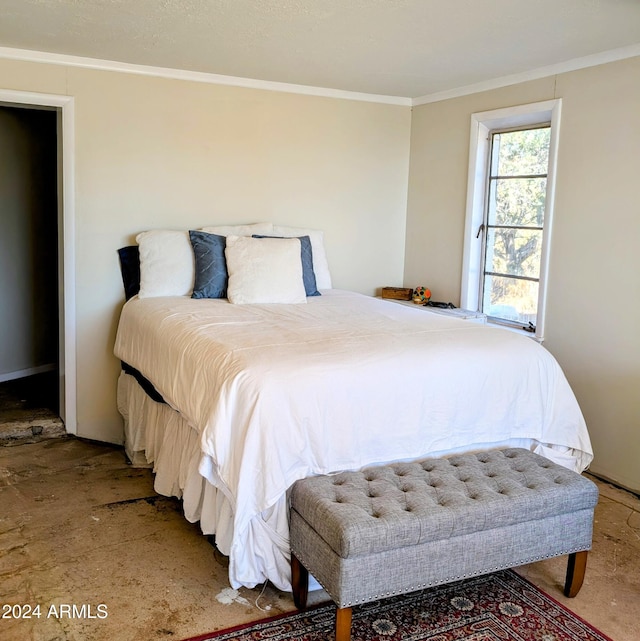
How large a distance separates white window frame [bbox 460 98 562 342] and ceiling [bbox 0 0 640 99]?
9.0 inches

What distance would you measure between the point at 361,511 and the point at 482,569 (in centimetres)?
50

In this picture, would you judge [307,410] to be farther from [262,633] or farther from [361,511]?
[262,633]

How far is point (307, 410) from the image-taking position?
227 cm

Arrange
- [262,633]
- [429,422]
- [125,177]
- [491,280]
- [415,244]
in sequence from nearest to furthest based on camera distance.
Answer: [262,633] < [429,422] < [125,177] < [491,280] < [415,244]

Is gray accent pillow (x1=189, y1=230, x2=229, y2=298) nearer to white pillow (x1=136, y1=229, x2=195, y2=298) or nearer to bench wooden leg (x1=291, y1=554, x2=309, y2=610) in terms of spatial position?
white pillow (x1=136, y1=229, x2=195, y2=298)

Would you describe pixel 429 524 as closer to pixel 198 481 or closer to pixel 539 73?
pixel 198 481

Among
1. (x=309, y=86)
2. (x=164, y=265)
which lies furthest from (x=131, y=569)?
(x=309, y=86)

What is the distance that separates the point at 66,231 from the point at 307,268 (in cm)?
141

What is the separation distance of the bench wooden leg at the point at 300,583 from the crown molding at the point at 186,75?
288 cm

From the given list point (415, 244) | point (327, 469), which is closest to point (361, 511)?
point (327, 469)

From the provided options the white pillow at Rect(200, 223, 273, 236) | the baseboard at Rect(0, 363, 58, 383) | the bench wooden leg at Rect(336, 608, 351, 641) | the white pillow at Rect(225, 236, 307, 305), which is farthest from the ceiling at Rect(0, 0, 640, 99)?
the baseboard at Rect(0, 363, 58, 383)

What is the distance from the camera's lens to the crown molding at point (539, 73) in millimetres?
3249

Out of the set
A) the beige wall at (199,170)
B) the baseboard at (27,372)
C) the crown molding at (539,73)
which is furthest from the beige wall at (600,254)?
the baseboard at (27,372)

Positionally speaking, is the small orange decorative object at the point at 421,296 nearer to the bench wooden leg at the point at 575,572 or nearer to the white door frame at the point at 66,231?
the white door frame at the point at 66,231
